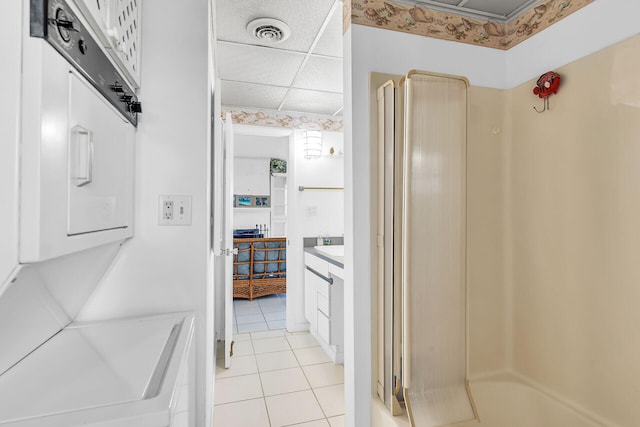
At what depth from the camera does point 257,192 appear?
21.5ft

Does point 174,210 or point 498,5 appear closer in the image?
point 174,210

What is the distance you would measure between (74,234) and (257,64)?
2.10 meters

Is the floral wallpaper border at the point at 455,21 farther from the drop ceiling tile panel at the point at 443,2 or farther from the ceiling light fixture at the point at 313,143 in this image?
the ceiling light fixture at the point at 313,143

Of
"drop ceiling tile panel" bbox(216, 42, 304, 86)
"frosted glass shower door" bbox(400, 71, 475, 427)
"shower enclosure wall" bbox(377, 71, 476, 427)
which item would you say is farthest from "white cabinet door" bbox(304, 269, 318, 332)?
"drop ceiling tile panel" bbox(216, 42, 304, 86)

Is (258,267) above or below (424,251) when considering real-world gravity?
below

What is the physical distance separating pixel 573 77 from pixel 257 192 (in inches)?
219

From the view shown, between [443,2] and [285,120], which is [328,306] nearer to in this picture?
[285,120]

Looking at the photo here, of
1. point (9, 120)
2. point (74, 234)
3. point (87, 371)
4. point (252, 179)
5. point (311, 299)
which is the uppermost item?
point (252, 179)

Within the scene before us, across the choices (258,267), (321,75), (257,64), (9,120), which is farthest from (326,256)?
(9,120)

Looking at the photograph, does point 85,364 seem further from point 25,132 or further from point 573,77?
point 573,77

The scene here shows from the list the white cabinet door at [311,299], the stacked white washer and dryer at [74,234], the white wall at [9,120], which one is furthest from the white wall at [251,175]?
the white wall at [9,120]

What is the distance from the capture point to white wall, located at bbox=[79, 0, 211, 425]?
1.34m

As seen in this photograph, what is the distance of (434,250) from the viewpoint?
1575 millimetres

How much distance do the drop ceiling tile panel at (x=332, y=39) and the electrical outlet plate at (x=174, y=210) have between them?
54.7 inches
